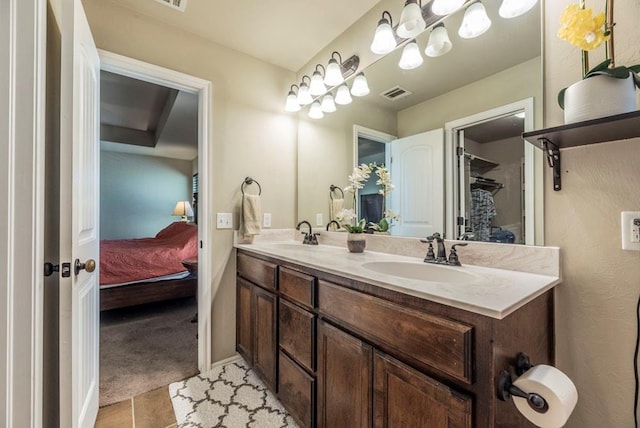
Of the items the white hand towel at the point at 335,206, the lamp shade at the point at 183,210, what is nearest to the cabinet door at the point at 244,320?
the white hand towel at the point at 335,206

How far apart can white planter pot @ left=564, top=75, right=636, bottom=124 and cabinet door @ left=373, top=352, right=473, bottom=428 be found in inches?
34.7

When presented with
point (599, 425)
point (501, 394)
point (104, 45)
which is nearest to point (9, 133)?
point (104, 45)

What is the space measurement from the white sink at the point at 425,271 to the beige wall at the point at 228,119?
121cm

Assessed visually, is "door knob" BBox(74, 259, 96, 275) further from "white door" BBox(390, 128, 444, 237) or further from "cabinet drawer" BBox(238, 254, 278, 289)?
"white door" BBox(390, 128, 444, 237)

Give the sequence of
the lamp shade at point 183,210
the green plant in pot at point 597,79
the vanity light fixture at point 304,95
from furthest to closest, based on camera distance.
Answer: the lamp shade at point 183,210 → the vanity light fixture at point 304,95 → the green plant in pot at point 597,79

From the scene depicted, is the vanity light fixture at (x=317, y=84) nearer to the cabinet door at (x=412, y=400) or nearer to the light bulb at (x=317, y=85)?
the light bulb at (x=317, y=85)

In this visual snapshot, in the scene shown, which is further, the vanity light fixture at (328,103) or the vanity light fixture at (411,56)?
the vanity light fixture at (328,103)

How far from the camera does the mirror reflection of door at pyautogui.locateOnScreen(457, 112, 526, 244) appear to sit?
1.14 m

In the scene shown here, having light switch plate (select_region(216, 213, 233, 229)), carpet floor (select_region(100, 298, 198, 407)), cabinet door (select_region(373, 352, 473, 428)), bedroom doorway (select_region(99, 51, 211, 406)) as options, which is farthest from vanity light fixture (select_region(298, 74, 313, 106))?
carpet floor (select_region(100, 298, 198, 407))

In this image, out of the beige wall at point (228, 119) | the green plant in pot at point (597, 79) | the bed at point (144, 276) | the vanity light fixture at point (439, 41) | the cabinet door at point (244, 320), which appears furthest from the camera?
the bed at point (144, 276)

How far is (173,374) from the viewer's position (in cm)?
191

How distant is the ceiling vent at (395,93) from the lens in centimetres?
163

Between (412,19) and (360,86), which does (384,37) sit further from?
(360,86)

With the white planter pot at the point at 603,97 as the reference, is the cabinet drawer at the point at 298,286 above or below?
below
